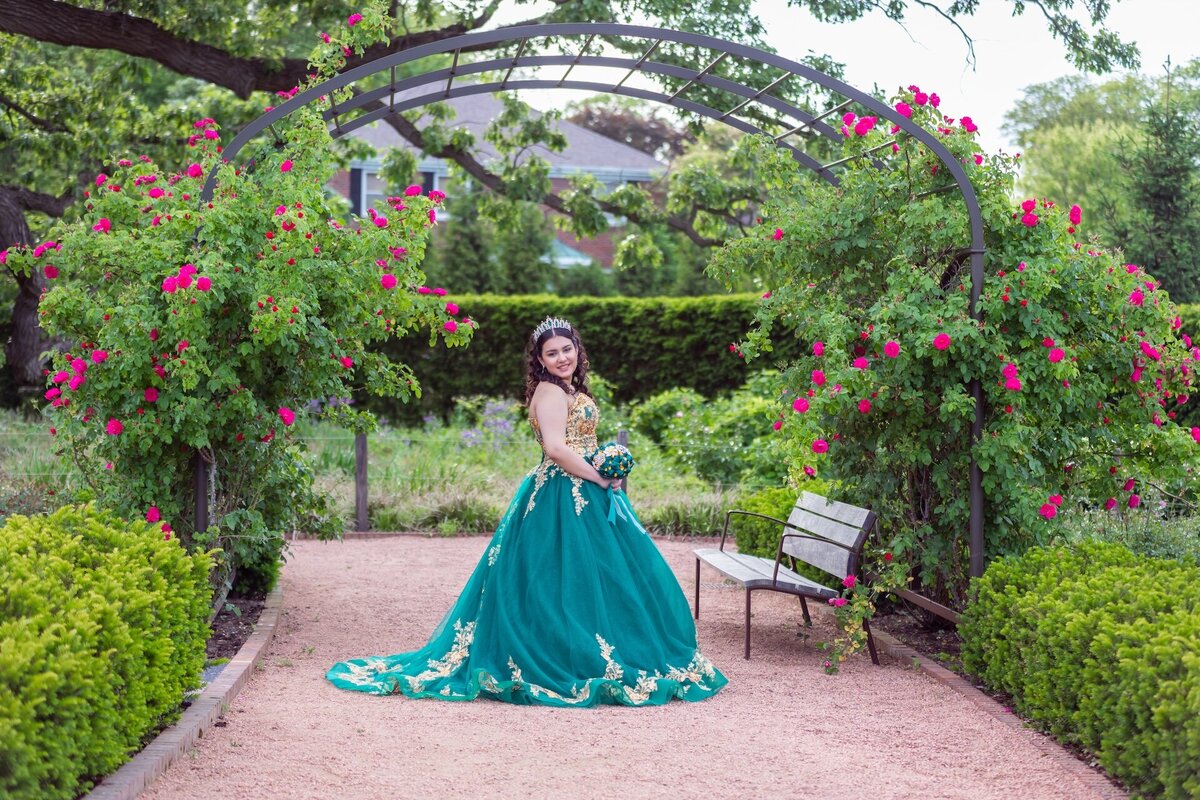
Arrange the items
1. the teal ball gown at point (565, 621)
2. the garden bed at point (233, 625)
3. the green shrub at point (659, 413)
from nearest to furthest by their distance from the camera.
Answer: the teal ball gown at point (565, 621) → the garden bed at point (233, 625) → the green shrub at point (659, 413)

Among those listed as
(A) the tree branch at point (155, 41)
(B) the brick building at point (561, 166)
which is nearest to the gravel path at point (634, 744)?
(A) the tree branch at point (155, 41)

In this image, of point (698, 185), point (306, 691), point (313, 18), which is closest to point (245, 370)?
point (306, 691)

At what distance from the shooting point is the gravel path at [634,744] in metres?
4.05

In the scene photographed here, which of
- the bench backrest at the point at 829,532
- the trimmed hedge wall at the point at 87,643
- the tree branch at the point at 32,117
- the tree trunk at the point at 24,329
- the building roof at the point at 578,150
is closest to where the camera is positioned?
the trimmed hedge wall at the point at 87,643

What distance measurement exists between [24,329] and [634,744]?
1070 cm

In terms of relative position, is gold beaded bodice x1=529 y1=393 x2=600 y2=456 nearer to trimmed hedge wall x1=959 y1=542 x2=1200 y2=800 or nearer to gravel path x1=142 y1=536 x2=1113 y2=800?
gravel path x1=142 y1=536 x2=1113 y2=800

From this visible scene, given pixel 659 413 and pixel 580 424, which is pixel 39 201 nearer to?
pixel 659 413

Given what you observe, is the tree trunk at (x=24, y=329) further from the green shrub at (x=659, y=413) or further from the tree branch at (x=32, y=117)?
the green shrub at (x=659, y=413)

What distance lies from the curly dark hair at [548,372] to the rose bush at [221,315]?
0.87 metres

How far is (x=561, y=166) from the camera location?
2655cm

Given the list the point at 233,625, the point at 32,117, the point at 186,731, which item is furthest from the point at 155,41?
the point at 186,731

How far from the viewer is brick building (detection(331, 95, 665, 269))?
2555 centimetres

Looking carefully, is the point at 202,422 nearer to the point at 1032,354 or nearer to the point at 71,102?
the point at 1032,354

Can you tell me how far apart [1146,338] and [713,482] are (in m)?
5.70
